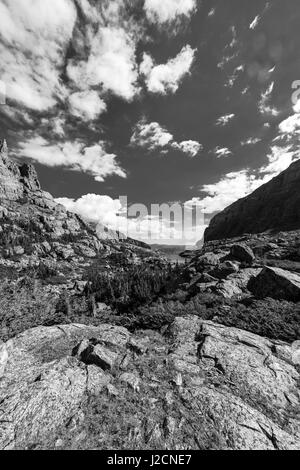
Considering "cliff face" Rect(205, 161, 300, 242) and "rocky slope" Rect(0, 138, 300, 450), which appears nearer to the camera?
"rocky slope" Rect(0, 138, 300, 450)

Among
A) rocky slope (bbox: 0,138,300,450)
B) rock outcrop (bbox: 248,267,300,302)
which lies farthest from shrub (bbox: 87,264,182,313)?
rock outcrop (bbox: 248,267,300,302)

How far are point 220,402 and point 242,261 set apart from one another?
1032 inches

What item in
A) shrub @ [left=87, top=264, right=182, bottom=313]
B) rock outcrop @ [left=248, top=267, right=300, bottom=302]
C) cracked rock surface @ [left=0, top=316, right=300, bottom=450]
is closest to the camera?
cracked rock surface @ [left=0, top=316, right=300, bottom=450]

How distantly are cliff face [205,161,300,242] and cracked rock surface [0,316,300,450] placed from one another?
439ft

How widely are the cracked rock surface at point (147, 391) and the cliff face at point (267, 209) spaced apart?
439ft

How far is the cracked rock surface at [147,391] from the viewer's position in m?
6.28

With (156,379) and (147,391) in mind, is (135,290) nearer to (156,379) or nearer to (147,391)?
(156,379)

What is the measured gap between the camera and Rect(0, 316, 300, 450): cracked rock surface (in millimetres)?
6277

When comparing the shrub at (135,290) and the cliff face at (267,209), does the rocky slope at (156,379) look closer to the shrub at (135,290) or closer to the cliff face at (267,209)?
the shrub at (135,290)

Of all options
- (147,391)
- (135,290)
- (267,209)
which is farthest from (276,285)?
(267,209)

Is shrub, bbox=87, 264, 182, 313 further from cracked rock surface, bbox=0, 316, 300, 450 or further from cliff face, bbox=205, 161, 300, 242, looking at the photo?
cliff face, bbox=205, 161, 300, 242

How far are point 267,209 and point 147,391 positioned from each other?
569 feet
